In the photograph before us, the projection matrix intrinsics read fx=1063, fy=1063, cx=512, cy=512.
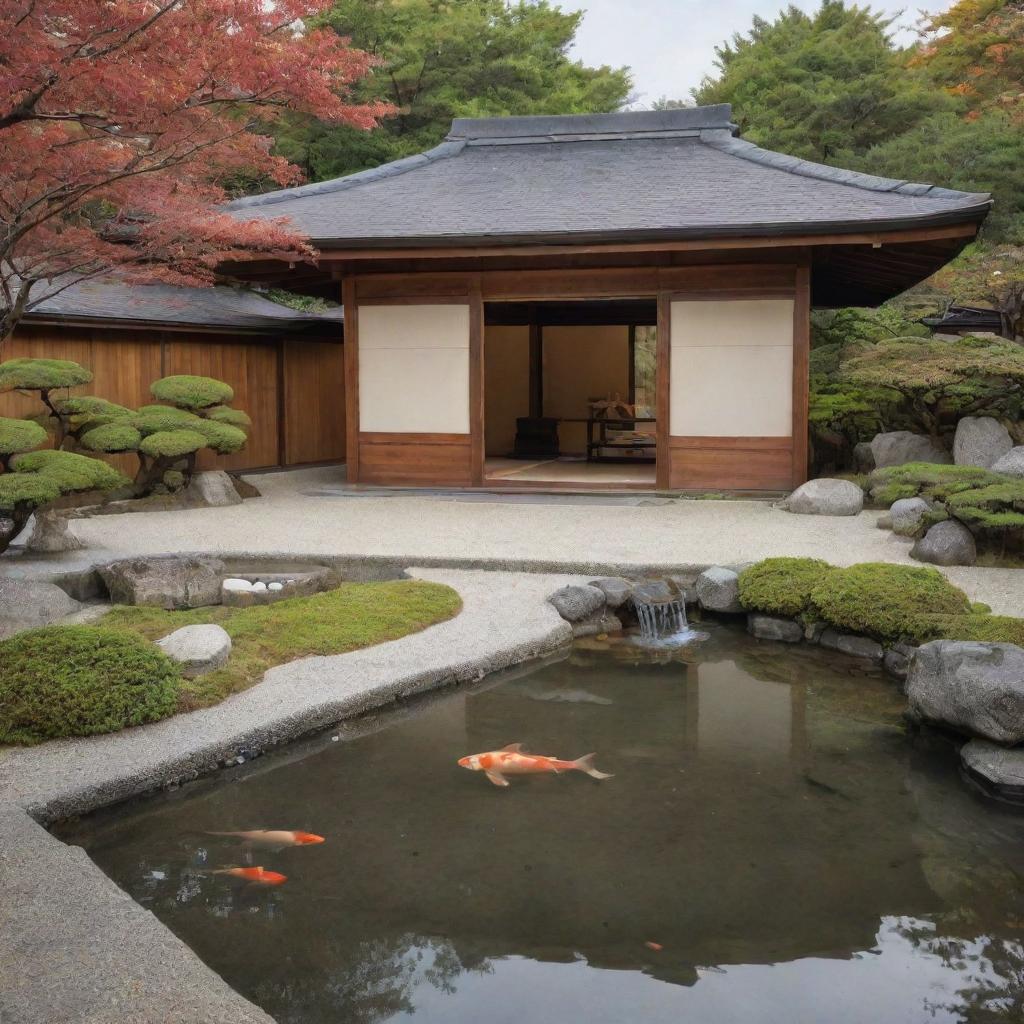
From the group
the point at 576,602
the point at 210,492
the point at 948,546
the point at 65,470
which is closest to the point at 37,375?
the point at 210,492

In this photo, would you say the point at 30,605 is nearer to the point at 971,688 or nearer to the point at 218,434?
the point at 218,434

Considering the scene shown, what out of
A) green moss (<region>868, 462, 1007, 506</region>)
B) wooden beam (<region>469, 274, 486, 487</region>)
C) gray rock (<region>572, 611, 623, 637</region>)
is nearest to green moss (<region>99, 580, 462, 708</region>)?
gray rock (<region>572, 611, 623, 637</region>)

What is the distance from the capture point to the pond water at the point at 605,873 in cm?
295

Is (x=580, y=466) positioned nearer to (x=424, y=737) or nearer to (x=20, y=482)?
(x=20, y=482)

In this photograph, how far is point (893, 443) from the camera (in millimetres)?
11359

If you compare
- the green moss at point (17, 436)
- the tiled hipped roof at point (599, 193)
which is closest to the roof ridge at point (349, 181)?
the tiled hipped roof at point (599, 193)

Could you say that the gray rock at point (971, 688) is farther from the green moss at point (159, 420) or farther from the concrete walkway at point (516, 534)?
the green moss at point (159, 420)

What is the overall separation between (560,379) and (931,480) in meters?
8.81

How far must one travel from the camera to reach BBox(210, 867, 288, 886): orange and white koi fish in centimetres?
349

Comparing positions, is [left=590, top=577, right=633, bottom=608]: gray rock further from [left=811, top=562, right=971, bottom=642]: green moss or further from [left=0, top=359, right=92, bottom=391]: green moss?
[left=0, top=359, right=92, bottom=391]: green moss

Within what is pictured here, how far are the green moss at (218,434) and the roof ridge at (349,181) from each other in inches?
112

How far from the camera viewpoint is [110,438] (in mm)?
9875

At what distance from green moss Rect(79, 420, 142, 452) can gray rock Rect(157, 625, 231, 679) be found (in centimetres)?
519

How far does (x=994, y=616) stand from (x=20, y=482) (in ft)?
20.1
